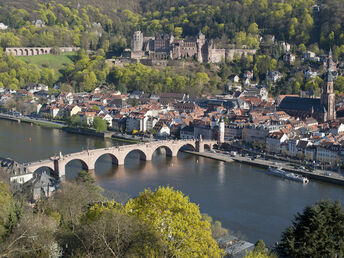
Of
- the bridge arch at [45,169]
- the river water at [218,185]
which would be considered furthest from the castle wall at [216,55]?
the bridge arch at [45,169]

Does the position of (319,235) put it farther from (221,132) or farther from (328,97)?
(328,97)

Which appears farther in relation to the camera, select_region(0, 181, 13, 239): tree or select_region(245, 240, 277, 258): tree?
select_region(245, 240, 277, 258): tree

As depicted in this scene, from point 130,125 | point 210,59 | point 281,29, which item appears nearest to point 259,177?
point 130,125

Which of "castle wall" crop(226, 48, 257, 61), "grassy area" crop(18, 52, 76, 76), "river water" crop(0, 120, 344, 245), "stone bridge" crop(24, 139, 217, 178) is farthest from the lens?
"grassy area" crop(18, 52, 76, 76)

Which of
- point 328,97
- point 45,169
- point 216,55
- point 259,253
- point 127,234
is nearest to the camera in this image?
point 127,234

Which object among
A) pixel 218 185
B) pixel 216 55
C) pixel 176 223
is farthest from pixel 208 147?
pixel 216 55

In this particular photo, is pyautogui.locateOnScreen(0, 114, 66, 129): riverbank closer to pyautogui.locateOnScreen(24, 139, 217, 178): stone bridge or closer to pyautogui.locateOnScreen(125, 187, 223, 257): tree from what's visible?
pyautogui.locateOnScreen(24, 139, 217, 178): stone bridge

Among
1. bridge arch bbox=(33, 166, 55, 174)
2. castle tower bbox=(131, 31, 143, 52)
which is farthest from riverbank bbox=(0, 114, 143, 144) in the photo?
castle tower bbox=(131, 31, 143, 52)
